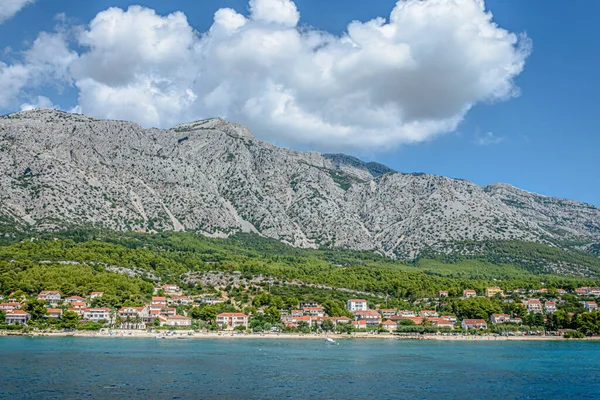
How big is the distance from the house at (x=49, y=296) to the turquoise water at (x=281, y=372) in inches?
1187

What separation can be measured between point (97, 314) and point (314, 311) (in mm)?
52994

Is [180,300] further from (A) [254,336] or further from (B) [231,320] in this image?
(A) [254,336]

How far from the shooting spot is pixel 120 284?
143 metres

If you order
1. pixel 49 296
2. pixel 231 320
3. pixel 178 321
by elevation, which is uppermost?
pixel 49 296

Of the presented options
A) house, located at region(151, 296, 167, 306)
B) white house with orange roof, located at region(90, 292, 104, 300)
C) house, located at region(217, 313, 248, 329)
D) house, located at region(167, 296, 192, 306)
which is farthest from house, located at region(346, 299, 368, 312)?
white house with orange roof, located at region(90, 292, 104, 300)

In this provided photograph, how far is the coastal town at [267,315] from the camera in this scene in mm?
122000

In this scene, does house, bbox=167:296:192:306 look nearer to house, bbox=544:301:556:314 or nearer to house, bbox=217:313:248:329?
house, bbox=217:313:248:329

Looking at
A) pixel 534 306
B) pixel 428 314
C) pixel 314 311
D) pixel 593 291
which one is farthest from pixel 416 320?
pixel 593 291

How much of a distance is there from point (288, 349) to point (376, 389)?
134 ft

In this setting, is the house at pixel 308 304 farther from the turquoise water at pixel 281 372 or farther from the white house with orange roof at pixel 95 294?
the white house with orange roof at pixel 95 294

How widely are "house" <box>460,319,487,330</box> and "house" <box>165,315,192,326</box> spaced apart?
67.9 meters

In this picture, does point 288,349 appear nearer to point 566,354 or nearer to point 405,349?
point 405,349

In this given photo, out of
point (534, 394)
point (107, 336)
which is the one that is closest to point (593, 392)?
point (534, 394)

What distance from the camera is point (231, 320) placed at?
129750 mm
